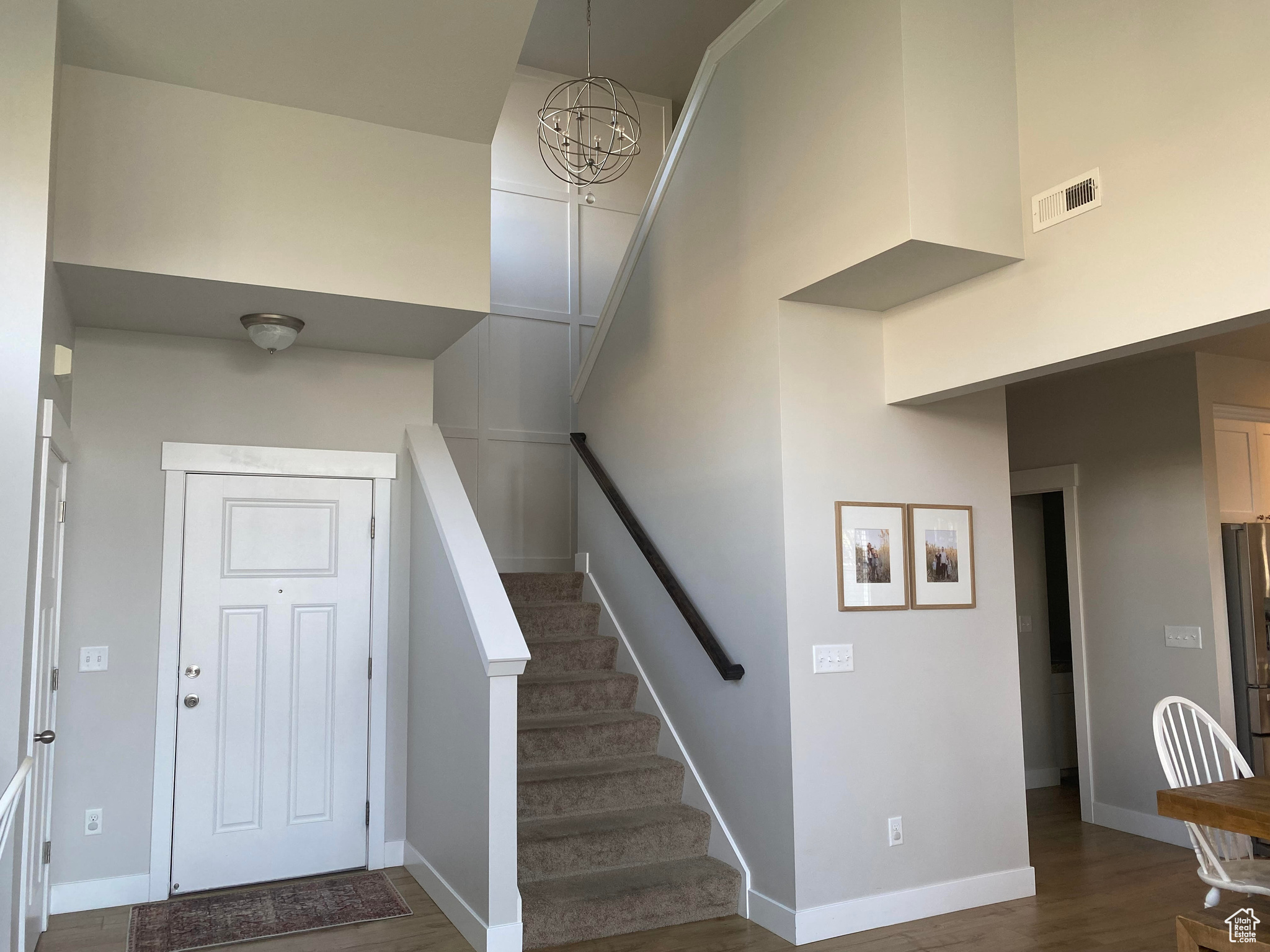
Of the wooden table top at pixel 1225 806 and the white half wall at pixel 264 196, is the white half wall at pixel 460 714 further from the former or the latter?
the wooden table top at pixel 1225 806

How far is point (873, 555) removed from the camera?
3891mm

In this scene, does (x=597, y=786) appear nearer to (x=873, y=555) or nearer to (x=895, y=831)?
(x=895, y=831)

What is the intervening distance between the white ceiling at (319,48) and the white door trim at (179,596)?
158cm

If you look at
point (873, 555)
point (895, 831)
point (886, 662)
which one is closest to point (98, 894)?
point (895, 831)

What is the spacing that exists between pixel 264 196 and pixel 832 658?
9.38ft

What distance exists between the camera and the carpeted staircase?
362 centimetres

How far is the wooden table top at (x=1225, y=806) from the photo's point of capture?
250 centimetres

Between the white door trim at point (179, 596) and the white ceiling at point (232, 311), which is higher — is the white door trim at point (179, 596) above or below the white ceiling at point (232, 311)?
below

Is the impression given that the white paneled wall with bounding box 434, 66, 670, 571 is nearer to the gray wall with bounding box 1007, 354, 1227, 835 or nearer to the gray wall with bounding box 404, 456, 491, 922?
the gray wall with bounding box 404, 456, 491, 922

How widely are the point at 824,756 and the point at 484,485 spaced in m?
3.39

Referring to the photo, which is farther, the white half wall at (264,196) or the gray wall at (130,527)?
the gray wall at (130,527)

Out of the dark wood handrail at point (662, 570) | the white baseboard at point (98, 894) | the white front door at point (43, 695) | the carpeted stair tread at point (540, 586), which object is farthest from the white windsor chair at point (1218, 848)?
the white baseboard at point (98, 894)

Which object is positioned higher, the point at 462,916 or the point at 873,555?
the point at 873,555
